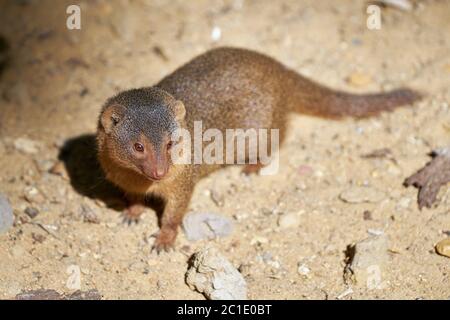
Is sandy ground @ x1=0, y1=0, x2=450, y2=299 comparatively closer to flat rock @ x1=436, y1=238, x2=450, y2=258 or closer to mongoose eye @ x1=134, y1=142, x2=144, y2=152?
flat rock @ x1=436, y1=238, x2=450, y2=258

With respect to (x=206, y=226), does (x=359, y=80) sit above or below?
above

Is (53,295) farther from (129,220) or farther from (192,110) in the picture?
(192,110)

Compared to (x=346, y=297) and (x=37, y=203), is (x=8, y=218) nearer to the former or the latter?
(x=37, y=203)

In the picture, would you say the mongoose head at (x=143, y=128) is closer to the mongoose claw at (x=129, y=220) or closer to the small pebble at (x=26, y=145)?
the mongoose claw at (x=129, y=220)

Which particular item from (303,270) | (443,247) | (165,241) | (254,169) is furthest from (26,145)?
(443,247)

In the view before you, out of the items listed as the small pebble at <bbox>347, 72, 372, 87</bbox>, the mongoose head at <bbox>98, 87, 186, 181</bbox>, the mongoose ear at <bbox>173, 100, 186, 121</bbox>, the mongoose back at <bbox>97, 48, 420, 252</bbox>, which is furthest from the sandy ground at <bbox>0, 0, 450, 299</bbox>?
the mongoose ear at <bbox>173, 100, 186, 121</bbox>

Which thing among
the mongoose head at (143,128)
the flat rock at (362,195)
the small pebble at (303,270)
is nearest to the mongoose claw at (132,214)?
the mongoose head at (143,128)
